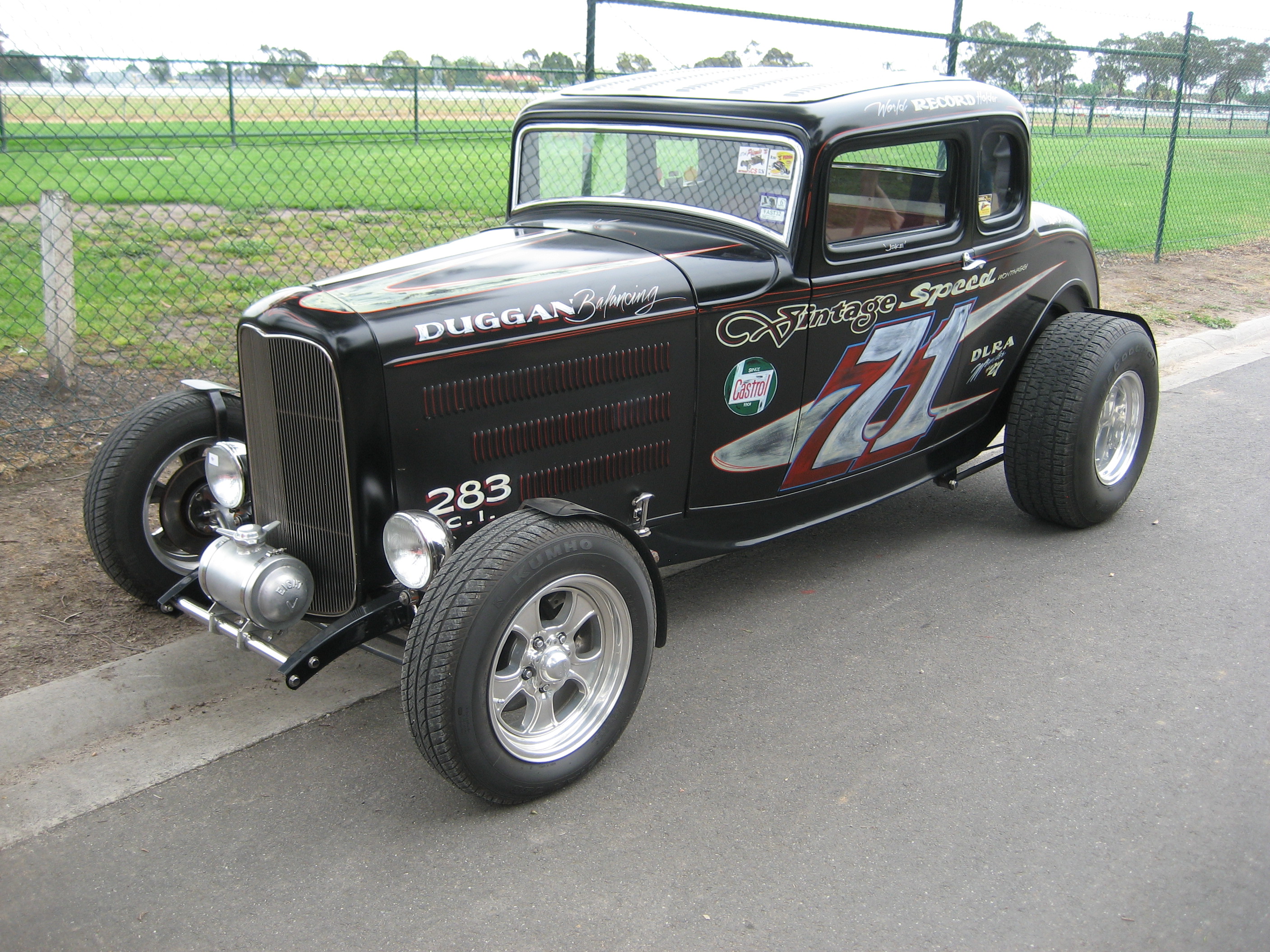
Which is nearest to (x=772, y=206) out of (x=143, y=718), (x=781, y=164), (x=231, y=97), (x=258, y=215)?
(x=781, y=164)

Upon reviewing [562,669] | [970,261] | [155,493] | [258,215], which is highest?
[970,261]

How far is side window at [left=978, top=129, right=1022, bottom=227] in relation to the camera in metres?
4.32

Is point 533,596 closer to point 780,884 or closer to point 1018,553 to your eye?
point 780,884

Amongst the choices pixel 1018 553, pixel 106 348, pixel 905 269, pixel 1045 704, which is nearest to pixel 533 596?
pixel 1045 704

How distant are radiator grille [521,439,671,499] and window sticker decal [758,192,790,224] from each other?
89cm

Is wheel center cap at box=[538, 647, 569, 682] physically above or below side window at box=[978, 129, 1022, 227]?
below

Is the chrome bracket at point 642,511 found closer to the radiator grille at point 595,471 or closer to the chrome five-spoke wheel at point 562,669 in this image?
the radiator grille at point 595,471

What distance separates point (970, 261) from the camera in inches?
167

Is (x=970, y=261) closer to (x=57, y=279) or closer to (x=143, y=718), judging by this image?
(x=143, y=718)

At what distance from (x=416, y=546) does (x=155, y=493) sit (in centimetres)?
146

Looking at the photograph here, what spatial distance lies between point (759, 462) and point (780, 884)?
160cm

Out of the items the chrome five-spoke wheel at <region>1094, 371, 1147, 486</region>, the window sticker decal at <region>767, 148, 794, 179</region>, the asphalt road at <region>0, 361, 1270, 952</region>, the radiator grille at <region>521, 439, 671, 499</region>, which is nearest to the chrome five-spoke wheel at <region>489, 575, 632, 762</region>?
the asphalt road at <region>0, 361, 1270, 952</region>

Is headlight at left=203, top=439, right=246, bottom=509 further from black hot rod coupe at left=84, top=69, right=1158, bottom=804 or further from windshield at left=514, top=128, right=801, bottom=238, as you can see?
windshield at left=514, top=128, right=801, bottom=238

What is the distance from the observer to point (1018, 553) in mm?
4617
